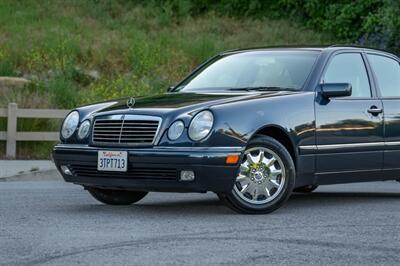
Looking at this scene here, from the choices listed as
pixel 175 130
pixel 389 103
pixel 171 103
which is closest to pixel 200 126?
pixel 175 130

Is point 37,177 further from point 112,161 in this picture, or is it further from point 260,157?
point 260,157

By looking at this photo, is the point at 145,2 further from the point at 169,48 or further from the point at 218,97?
the point at 218,97

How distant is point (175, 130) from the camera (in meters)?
8.84

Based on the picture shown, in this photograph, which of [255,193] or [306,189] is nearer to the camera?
[255,193]

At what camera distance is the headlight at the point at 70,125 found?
376 inches

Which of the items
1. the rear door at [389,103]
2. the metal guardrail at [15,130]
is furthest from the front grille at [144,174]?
the metal guardrail at [15,130]

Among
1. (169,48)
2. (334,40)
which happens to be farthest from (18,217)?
(334,40)

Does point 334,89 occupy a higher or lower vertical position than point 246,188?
higher

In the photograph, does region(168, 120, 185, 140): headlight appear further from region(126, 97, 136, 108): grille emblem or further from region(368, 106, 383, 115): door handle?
region(368, 106, 383, 115): door handle

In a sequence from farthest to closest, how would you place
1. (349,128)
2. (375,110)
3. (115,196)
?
(375,110), (115,196), (349,128)

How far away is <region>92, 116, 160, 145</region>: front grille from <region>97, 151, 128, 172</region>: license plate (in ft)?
0.37

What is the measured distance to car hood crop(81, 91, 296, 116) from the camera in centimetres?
900

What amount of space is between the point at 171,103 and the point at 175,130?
0.44m

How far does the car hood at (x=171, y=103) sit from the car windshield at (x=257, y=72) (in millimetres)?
354
